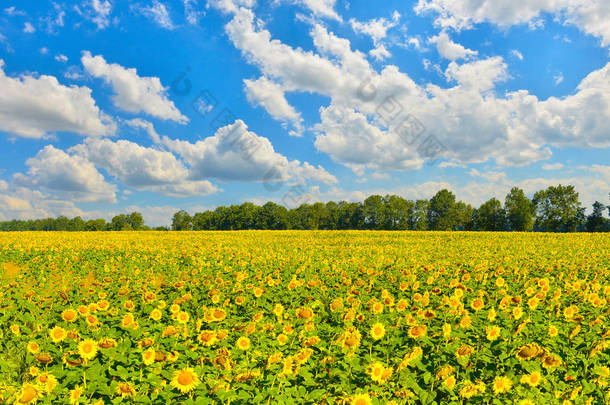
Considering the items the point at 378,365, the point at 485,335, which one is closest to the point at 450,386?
the point at 378,365

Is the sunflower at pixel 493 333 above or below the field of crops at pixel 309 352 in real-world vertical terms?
above

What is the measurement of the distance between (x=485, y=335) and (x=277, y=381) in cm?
283

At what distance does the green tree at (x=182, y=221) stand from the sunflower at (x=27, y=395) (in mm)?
103239

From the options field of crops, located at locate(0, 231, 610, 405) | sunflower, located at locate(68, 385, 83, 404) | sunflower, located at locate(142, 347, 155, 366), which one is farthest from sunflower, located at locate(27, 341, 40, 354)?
sunflower, located at locate(142, 347, 155, 366)

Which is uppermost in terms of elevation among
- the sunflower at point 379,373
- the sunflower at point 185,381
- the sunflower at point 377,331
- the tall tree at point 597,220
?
the tall tree at point 597,220

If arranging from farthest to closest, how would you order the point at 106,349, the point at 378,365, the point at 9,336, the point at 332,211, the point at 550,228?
the point at 332,211
the point at 550,228
the point at 9,336
the point at 106,349
the point at 378,365

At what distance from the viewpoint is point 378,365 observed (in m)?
3.16

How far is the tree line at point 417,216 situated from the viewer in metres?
70.2

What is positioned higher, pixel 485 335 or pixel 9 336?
pixel 485 335

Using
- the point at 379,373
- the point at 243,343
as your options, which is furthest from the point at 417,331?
the point at 243,343

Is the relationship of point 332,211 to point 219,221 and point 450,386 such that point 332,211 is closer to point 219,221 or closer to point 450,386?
point 219,221

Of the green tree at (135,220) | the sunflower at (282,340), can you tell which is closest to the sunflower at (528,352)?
the sunflower at (282,340)

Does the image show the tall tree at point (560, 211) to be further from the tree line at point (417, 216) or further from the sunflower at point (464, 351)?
the sunflower at point (464, 351)

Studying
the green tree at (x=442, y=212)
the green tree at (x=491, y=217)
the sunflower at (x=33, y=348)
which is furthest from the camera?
the green tree at (x=442, y=212)
